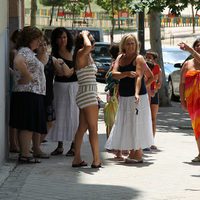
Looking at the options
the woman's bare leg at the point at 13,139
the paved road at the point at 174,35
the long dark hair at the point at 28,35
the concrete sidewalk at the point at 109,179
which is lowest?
the concrete sidewalk at the point at 109,179

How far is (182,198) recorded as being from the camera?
8.46m

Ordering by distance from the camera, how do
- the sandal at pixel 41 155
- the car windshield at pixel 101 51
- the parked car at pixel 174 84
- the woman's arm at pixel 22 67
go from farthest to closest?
the car windshield at pixel 101 51 < the parked car at pixel 174 84 < the sandal at pixel 41 155 < the woman's arm at pixel 22 67

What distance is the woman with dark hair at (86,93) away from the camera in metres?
10.5

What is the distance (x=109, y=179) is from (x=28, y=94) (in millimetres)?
1864

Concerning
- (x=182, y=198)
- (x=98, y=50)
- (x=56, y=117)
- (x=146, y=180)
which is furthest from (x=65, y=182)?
(x=98, y=50)

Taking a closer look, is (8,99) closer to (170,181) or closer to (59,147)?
(59,147)

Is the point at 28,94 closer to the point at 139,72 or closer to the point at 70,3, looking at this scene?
the point at 139,72

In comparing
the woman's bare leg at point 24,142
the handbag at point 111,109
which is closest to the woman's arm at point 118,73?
the handbag at point 111,109

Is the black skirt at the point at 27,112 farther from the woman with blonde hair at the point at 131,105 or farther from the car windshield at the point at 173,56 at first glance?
the car windshield at the point at 173,56

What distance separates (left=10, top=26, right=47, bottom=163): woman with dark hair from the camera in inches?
423

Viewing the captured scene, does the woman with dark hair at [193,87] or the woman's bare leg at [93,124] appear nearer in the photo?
the woman's bare leg at [93,124]

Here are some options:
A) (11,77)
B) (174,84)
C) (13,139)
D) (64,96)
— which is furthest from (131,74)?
(174,84)

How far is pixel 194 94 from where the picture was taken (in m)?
11.2

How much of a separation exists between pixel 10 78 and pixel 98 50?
25.3 m
